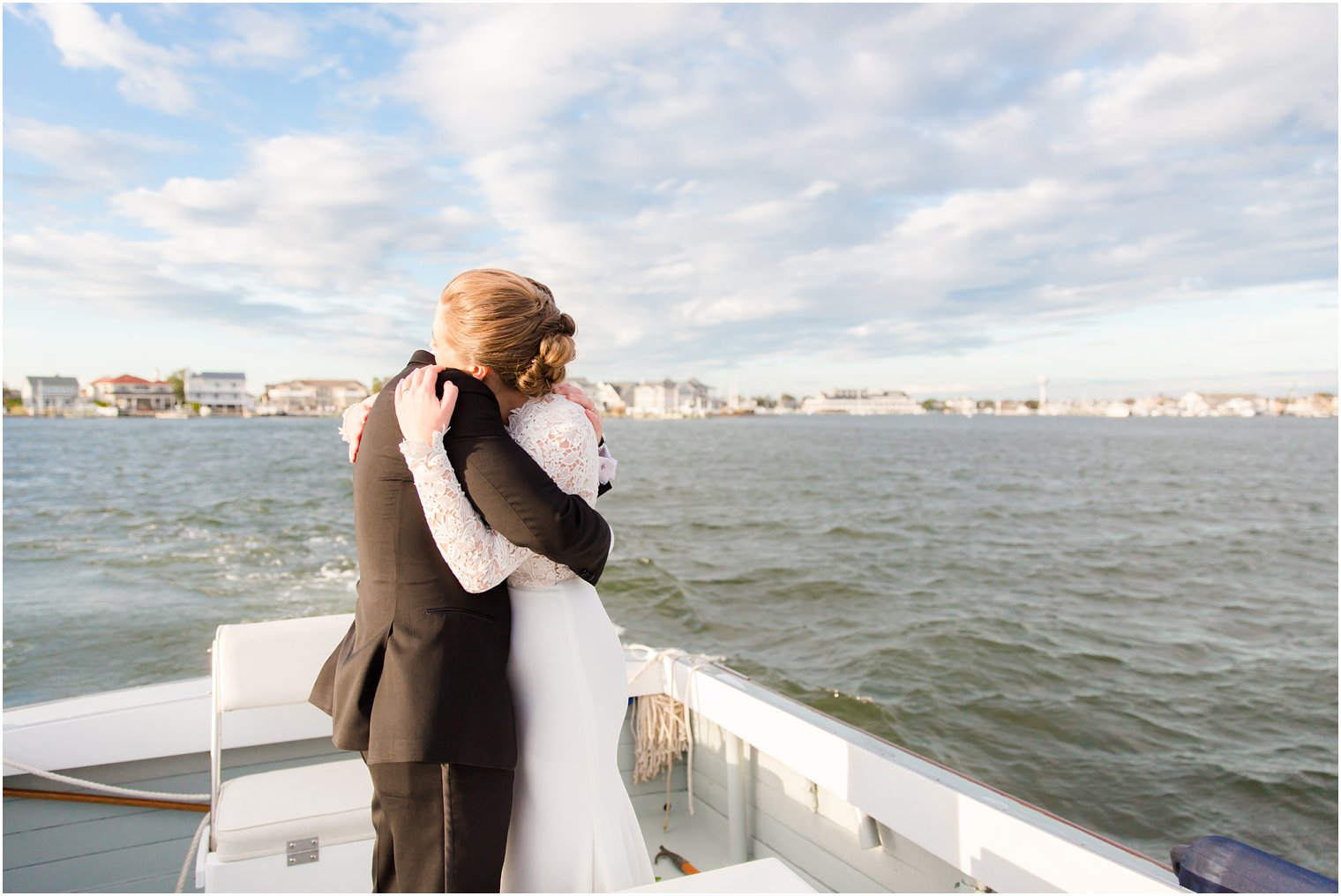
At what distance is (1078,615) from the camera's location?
9.03 metres

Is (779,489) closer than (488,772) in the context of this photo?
No

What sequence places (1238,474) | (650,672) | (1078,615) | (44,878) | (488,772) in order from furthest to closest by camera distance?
1. (1238,474)
2. (1078,615)
3. (650,672)
4. (44,878)
5. (488,772)

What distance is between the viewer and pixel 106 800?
2.59 meters

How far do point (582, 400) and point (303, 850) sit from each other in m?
1.55

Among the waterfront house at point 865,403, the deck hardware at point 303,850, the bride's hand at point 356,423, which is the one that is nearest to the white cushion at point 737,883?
the bride's hand at point 356,423

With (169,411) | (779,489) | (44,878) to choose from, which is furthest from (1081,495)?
(169,411)

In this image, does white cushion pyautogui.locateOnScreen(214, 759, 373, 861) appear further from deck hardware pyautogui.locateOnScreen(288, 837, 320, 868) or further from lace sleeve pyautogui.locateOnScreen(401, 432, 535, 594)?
lace sleeve pyautogui.locateOnScreen(401, 432, 535, 594)

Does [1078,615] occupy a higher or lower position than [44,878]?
lower

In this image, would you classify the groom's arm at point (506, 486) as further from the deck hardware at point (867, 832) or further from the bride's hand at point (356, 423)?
the deck hardware at point (867, 832)

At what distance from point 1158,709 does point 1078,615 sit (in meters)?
2.77

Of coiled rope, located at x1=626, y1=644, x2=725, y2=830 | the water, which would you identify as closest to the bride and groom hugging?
coiled rope, located at x1=626, y1=644, x2=725, y2=830

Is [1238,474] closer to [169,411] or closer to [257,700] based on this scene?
[257,700]

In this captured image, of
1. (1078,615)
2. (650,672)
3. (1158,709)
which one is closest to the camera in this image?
(650,672)

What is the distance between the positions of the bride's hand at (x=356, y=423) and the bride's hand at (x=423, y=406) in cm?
15
